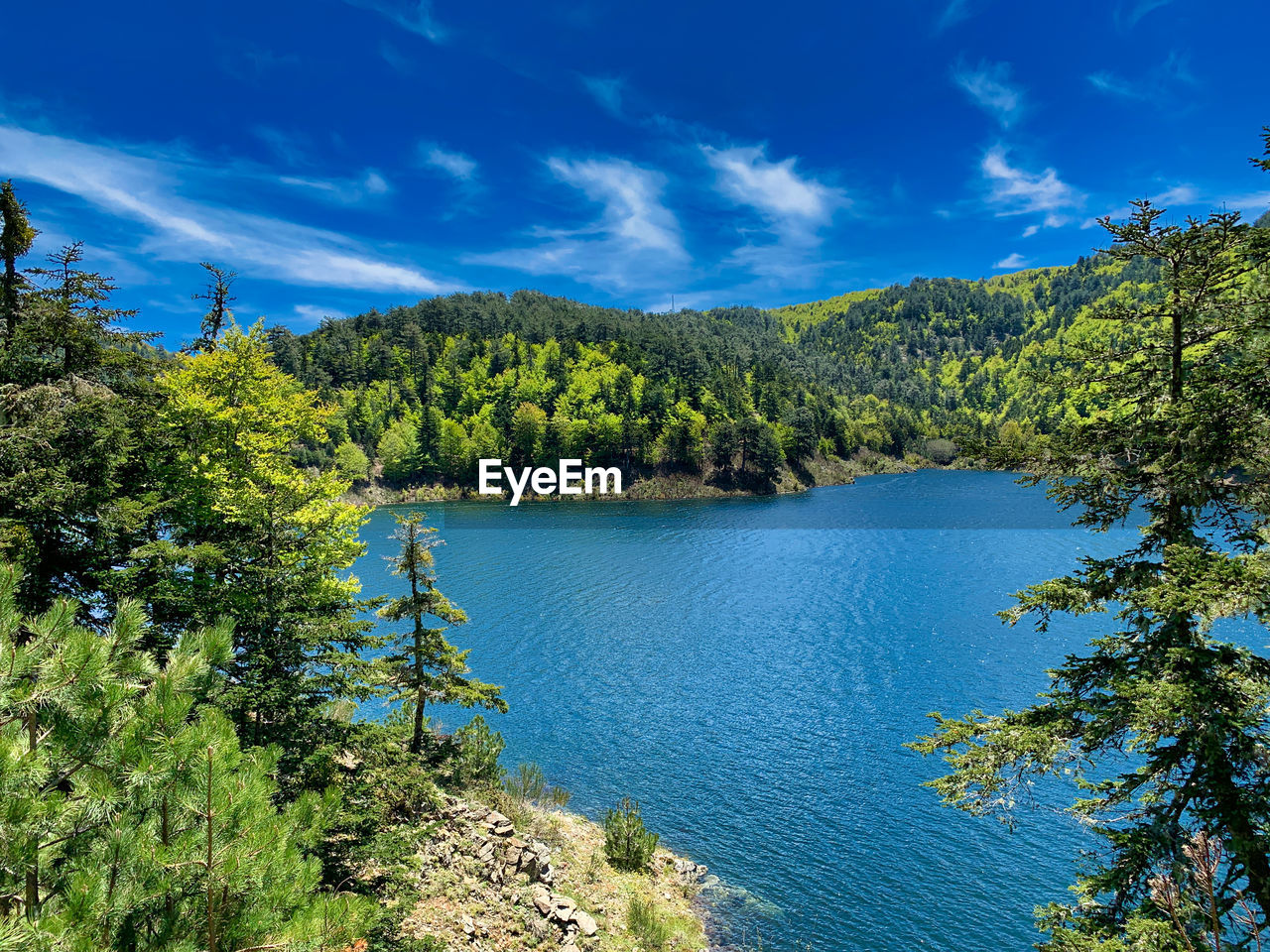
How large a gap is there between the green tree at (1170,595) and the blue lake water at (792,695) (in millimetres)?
8917

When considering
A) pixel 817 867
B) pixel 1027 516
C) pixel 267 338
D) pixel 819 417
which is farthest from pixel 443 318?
pixel 817 867

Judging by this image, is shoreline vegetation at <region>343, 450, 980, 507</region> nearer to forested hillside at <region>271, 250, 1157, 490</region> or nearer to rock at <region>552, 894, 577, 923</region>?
forested hillside at <region>271, 250, 1157, 490</region>

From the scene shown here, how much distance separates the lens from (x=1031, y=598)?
905 cm

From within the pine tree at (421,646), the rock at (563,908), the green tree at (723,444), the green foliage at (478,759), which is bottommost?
the rock at (563,908)

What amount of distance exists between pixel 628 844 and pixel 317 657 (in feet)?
33.3

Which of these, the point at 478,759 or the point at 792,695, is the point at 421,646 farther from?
the point at 792,695

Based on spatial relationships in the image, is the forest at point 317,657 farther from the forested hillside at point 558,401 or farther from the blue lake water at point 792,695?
the forested hillside at point 558,401

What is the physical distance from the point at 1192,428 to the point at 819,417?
134591 mm

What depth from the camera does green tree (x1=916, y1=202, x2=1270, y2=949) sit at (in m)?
7.18

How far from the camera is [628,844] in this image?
17375mm

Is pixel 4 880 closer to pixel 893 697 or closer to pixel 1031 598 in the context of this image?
pixel 1031 598

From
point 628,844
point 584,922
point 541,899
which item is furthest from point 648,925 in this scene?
point 628,844

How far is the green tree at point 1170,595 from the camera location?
7176mm

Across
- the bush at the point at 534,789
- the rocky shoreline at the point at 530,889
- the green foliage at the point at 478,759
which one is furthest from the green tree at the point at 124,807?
the bush at the point at 534,789
